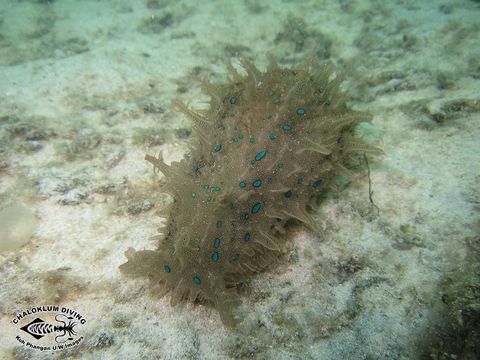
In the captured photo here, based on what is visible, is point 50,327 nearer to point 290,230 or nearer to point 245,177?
point 245,177

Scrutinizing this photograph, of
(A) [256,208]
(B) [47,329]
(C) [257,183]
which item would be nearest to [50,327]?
(B) [47,329]

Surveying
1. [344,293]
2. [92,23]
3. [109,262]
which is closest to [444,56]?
[344,293]

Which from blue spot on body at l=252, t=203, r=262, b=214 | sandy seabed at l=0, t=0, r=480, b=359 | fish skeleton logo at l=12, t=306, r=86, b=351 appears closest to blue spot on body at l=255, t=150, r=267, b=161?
blue spot on body at l=252, t=203, r=262, b=214

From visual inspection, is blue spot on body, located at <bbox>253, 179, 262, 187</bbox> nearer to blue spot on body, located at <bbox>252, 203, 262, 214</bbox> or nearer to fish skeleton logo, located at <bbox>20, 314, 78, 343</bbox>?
blue spot on body, located at <bbox>252, 203, 262, 214</bbox>

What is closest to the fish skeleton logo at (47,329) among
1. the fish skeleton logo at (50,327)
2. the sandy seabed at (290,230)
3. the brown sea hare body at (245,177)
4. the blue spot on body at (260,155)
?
the fish skeleton logo at (50,327)

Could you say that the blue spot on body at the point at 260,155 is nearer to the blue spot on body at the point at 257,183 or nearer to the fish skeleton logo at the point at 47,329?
the blue spot on body at the point at 257,183

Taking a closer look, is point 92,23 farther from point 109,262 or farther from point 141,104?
point 109,262
